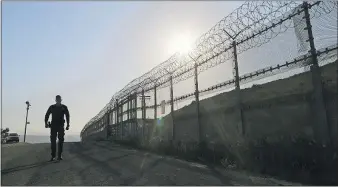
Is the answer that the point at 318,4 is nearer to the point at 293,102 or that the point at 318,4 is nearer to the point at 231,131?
the point at 293,102

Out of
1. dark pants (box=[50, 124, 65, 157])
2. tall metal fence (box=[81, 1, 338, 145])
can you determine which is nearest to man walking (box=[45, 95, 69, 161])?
dark pants (box=[50, 124, 65, 157])

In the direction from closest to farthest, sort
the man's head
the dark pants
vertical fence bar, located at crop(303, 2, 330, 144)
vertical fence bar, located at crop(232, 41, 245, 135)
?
vertical fence bar, located at crop(303, 2, 330, 144) < vertical fence bar, located at crop(232, 41, 245, 135) < the dark pants < the man's head

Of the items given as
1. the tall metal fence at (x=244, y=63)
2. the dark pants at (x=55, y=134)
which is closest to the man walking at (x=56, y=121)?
the dark pants at (x=55, y=134)

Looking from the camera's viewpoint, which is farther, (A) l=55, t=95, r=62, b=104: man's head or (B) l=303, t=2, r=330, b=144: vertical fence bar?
(A) l=55, t=95, r=62, b=104: man's head

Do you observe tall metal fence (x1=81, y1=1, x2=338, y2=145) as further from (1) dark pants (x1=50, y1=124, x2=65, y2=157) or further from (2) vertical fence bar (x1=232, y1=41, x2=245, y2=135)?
(1) dark pants (x1=50, y1=124, x2=65, y2=157)

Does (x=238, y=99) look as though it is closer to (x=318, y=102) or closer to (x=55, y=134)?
(x=318, y=102)

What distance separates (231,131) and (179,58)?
3611mm

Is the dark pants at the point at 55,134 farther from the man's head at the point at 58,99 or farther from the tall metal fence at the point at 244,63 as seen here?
the tall metal fence at the point at 244,63

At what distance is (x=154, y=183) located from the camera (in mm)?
4590

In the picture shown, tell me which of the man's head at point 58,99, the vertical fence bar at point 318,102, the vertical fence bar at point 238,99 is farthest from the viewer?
the man's head at point 58,99

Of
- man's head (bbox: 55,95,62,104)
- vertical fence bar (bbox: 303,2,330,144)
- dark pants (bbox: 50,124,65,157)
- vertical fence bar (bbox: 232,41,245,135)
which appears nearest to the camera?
vertical fence bar (bbox: 303,2,330,144)

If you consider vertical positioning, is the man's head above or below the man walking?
above

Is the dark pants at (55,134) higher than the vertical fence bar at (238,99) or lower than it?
lower

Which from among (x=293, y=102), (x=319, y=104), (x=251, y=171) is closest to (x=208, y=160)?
(x=251, y=171)
